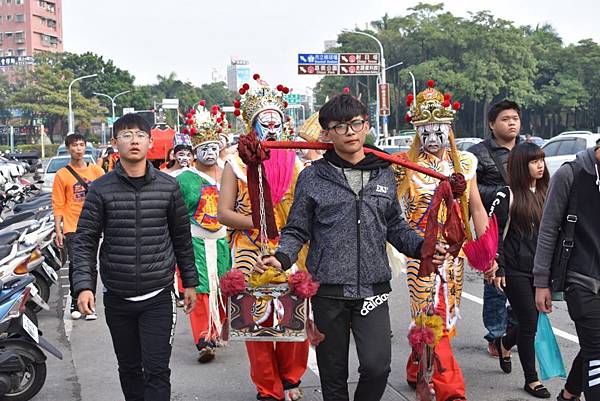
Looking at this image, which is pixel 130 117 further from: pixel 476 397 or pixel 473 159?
pixel 476 397

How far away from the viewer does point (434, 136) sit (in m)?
5.27

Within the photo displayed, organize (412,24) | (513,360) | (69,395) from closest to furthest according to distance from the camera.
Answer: (69,395), (513,360), (412,24)

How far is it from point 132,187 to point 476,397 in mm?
2744

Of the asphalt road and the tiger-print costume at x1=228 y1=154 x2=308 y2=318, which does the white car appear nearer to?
the asphalt road

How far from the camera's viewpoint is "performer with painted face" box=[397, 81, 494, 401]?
191 inches

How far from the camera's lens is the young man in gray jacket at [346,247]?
3924mm

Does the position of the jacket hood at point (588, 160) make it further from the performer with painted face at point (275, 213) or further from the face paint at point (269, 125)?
the face paint at point (269, 125)

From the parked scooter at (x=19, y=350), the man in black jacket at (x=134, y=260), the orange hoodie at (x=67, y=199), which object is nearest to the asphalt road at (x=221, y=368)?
the parked scooter at (x=19, y=350)

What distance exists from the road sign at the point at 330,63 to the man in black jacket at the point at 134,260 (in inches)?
1525

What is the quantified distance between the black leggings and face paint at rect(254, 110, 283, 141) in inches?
73.4

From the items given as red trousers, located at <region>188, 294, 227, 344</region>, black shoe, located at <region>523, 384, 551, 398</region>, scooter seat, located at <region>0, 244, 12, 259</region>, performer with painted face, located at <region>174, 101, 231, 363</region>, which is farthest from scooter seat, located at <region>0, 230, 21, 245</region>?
black shoe, located at <region>523, 384, 551, 398</region>

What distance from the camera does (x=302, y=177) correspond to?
13.4 feet

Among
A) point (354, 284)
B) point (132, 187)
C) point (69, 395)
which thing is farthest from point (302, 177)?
point (69, 395)

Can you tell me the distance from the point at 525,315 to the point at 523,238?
519mm
